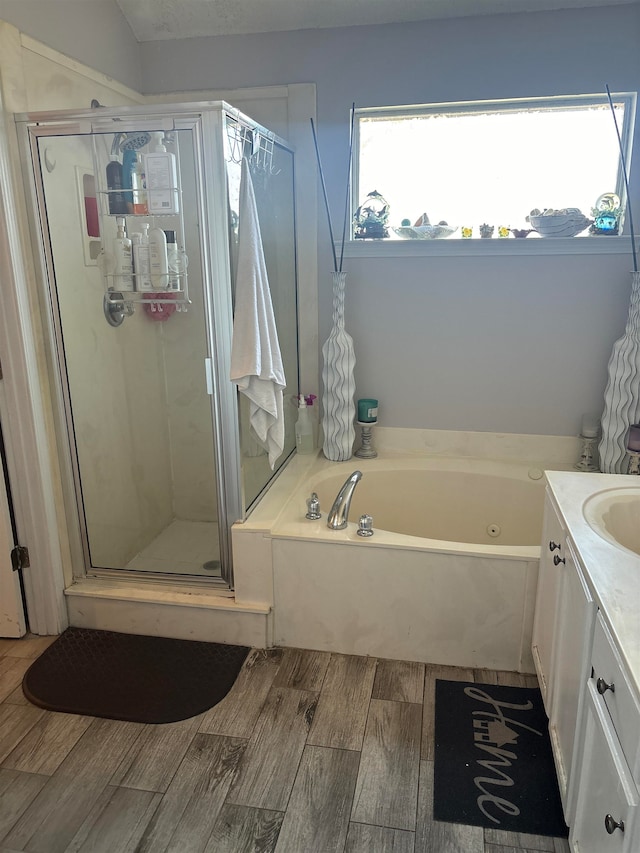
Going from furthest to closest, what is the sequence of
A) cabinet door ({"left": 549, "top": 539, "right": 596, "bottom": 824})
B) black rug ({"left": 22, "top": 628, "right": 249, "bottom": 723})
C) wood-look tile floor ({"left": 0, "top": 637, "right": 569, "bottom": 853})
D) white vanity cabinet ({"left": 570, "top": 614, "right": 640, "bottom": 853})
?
1. black rug ({"left": 22, "top": 628, "right": 249, "bottom": 723})
2. wood-look tile floor ({"left": 0, "top": 637, "right": 569, "bottom": 853})
3. cabinet door ({"left": 549, "top": 539, "right": 596, "bottom": 824})
4. white vanity cabinet ({"left": 570, "top": 614, "right": 640, "bottom": 853})

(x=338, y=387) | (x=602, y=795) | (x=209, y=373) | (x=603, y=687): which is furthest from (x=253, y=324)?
(x=602, y=795)

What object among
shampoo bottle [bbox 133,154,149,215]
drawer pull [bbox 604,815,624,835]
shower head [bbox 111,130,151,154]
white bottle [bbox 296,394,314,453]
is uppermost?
shower head [bbox 111,130,151,154]

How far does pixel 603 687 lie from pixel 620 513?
657mm

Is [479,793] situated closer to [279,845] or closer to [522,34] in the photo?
[279,845]

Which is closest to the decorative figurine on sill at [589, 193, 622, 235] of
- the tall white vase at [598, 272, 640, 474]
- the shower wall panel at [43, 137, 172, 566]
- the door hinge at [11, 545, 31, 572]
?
the tall white vase at [598, 272, 640, 474]

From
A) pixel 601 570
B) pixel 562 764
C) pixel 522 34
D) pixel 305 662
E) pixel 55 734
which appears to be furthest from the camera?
pixel 522 34

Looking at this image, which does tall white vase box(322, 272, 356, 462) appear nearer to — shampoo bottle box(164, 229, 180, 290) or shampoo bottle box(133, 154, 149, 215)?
shampoo bottle box(164, 229, 180, 290)

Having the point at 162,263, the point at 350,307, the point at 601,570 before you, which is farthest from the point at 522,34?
the point at 601,570

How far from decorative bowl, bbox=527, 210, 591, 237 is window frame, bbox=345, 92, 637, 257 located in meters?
0.03

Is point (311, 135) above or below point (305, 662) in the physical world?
above

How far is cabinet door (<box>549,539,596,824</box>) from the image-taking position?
4.75 ft

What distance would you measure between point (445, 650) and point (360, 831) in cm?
78

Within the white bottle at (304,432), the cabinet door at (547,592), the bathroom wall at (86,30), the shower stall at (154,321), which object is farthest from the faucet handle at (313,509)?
the bathroom wall at (86,30)

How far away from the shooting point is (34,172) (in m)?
2.21
